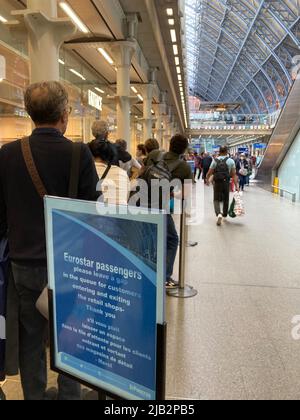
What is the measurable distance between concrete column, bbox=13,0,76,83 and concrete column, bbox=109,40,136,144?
565 centimetres

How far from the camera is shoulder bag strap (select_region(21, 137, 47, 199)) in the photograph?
1.91 metres

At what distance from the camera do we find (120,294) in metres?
1.63

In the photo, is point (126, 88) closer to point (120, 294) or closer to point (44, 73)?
point (44, 73)

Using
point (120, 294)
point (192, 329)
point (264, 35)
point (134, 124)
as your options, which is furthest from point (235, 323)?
point (264, 35)

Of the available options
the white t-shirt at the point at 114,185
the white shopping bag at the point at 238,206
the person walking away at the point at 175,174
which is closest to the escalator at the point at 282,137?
the white shopping bag at the point at 238,206

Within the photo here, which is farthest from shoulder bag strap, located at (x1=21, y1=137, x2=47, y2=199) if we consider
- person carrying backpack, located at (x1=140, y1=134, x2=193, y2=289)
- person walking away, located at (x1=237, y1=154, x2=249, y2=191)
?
person walking away, located at (x1=237, y1=154, x2=249, y2=191)

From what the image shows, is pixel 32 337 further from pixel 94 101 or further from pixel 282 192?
pixel 282 192

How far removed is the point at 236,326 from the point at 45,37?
12.5ft

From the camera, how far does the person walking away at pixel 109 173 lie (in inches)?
133

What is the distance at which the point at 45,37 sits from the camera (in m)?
4.30

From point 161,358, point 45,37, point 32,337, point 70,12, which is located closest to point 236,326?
point 32,337

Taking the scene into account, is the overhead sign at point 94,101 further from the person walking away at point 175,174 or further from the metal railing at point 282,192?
the person walking away at point 175,174

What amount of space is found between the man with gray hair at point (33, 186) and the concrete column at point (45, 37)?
2.67 m
